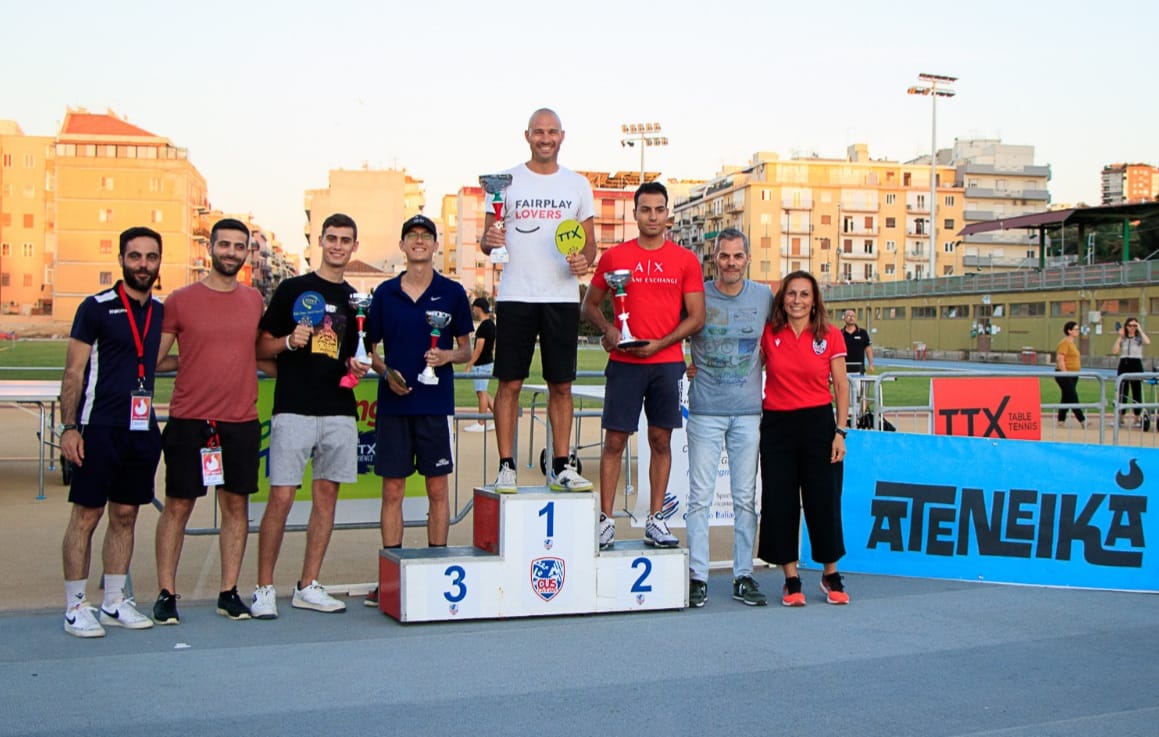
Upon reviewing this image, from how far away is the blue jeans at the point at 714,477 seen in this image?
23.9ft

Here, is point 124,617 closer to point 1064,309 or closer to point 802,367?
point 802,367

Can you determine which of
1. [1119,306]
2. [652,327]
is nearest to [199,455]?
[652,327]

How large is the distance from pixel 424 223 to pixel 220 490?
1996mm

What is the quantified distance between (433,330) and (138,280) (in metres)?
1.68

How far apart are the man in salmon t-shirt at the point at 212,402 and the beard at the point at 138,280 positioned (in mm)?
187

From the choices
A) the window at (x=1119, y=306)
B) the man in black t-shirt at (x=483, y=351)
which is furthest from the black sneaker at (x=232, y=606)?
the window at (x=1119, y=306)

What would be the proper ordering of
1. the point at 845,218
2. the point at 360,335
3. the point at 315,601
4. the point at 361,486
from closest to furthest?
the point at 360,335
the point at 315,601
the point at 361,486
the point at 845,218

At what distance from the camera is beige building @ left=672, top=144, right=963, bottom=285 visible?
126 metres

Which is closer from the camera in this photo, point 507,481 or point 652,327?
point 507,481

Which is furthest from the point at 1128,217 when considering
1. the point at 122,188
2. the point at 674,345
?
the point at 122,188

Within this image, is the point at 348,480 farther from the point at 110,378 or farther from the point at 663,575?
the point at 663,575

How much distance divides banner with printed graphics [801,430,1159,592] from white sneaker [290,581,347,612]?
3729 mm

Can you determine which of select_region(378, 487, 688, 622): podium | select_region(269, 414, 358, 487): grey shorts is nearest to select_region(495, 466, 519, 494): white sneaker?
select_region(378, 487, 688, 622): podium

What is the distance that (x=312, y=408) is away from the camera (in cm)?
679
